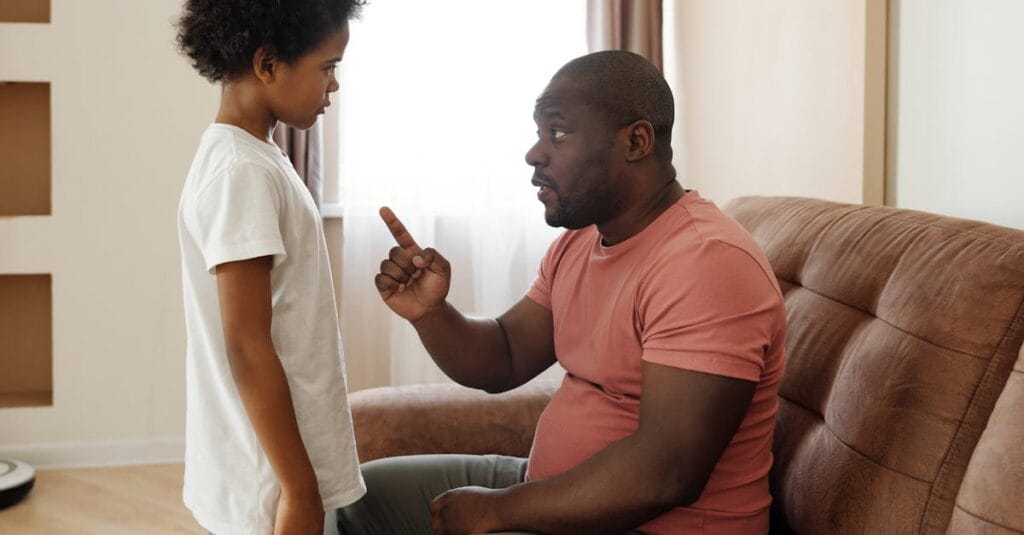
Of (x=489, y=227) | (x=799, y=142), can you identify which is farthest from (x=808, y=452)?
(x=489, y=227)

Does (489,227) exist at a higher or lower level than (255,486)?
higher

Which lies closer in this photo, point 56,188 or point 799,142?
point 799,142

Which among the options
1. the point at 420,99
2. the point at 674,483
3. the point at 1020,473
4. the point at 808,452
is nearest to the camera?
the point at 1020,473

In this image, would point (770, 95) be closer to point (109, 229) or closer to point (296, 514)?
point (296, 514)

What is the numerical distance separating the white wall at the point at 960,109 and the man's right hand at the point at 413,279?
3.01 ft

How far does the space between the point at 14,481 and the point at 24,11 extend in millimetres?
1571

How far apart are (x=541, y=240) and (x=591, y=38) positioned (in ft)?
2.31

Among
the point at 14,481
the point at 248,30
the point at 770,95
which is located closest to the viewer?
the point at 248,30

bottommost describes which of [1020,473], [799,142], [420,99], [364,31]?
[1020,473]

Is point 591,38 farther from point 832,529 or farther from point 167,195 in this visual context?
point 832,529

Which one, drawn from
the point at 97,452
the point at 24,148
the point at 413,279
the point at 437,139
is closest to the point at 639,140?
the point at 413,279

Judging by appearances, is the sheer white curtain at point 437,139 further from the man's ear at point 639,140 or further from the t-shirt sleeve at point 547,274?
the man's ear at point 639,140

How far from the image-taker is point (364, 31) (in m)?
3.34

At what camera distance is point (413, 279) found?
5.20 feet
